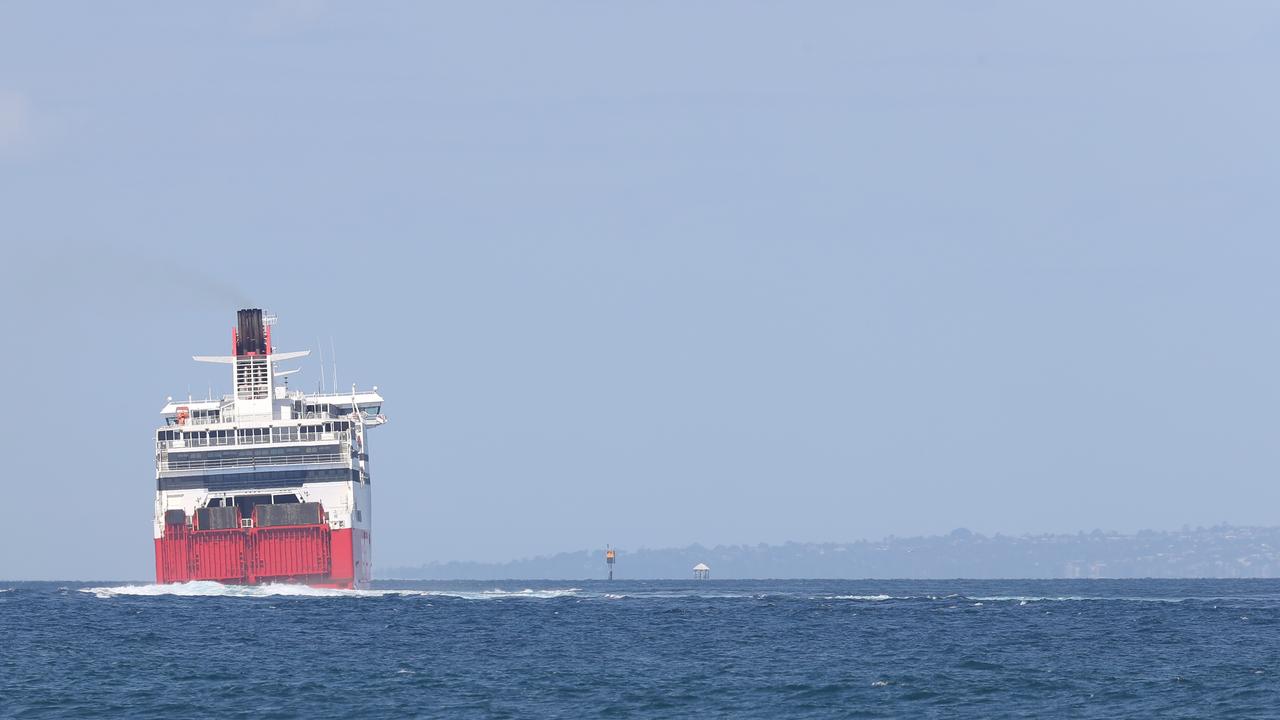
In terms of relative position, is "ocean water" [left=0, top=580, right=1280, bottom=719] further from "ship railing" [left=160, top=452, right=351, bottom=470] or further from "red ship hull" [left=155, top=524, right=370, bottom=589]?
"ship railing" [left=160, top=452, right=351, bottom=470]

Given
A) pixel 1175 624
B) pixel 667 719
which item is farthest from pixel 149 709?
pixel 1175 624

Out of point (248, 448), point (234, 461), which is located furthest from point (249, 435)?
point (234, 461)

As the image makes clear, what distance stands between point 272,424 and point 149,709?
66.8 m

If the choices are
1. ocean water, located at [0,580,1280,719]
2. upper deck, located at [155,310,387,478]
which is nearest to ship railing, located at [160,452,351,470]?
upper deck, located at [155,310,387,478]

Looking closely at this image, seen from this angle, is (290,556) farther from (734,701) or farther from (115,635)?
(734,701)

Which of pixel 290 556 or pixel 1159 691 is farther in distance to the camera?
pixel 290 556

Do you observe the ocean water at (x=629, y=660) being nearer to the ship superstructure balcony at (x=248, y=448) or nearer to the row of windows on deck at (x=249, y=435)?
the ship superstructure balcony at (x=248, y=448)

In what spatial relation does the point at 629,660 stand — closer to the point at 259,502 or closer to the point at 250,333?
the point at 259,502

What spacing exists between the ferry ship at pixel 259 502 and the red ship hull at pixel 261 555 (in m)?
0.07

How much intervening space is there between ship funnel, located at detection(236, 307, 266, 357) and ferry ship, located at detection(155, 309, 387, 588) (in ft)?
28.3

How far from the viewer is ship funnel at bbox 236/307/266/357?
132 metres

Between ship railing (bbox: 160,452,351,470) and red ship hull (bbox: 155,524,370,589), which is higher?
ship railing (bbox: 160,452,351,470)

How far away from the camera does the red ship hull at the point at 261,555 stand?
116 metres

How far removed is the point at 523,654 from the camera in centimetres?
7294
